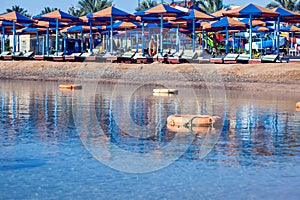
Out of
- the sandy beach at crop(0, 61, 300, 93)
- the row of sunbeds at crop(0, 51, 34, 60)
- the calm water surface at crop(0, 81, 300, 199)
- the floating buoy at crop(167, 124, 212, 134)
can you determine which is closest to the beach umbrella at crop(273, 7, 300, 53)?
the sandy beach at crop(0, 61, 300, 93)

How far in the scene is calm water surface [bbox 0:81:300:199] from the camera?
8.79 metres

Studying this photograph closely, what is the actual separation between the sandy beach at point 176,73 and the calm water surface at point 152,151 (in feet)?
24.3

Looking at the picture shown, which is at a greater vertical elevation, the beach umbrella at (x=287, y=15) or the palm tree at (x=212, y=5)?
the palm tree at (x=212, y=5)

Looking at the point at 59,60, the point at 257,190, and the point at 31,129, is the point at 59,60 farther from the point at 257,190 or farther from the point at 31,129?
the point at 257,190

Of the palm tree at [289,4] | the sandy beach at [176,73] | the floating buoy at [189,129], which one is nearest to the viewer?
the floating buoy at [189,129]

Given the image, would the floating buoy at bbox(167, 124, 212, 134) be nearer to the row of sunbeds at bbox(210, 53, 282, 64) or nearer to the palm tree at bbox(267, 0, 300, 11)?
the row of sunbeds at bbox(210, 53, 282, 64)

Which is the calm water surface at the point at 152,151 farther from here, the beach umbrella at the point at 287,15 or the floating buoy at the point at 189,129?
the beach umbrella at the point at 287,15

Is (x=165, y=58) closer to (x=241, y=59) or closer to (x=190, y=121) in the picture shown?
(x=241, y=59)

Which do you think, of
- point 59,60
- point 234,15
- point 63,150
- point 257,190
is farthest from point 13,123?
point 59,60

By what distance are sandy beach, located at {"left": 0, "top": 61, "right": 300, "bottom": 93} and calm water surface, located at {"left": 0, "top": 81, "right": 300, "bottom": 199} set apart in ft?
24.3

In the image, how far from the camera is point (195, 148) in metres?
12.1

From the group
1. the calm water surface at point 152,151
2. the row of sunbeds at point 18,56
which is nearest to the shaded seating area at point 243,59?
the calm water surface at point 152,151

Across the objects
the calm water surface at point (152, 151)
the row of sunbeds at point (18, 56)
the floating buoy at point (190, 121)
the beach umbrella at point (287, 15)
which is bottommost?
the calm water surface at point (152, 151)

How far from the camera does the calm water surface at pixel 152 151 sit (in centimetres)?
879
